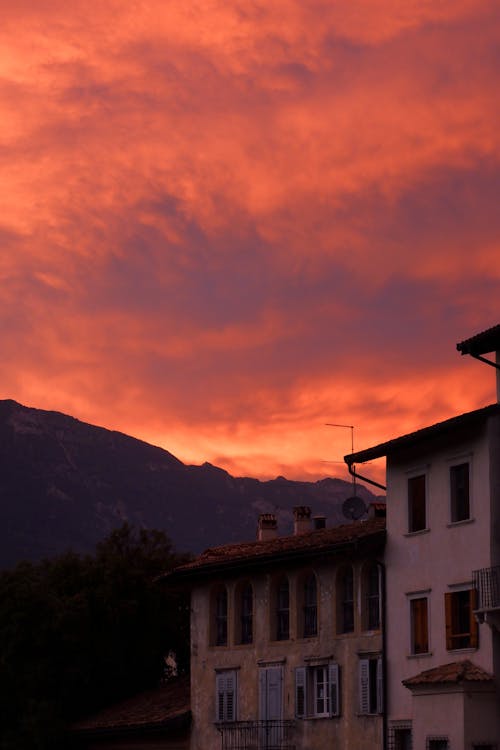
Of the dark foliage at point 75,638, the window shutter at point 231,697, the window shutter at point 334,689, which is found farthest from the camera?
the dark foliage at point 75,638

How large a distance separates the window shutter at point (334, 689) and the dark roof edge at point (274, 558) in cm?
375

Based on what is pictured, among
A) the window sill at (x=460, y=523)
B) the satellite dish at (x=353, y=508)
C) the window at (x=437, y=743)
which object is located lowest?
the window at (x=437, y=743)

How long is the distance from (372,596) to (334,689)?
3.43 m

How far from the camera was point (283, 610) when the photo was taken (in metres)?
52.5

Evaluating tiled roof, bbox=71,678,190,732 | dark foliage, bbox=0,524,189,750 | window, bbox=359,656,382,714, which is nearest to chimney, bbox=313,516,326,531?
tiled roof, bbox=71,678,190,732

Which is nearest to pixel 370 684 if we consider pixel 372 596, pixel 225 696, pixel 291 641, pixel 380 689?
pixel 380 689

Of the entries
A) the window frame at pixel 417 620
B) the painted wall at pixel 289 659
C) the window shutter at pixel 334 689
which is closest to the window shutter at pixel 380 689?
the painted wall at pixel 289 659

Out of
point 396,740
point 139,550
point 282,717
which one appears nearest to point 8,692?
point 139,550

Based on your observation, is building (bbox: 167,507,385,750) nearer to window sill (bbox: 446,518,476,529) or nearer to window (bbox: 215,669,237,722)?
window (bbox: 215,669,237,722)

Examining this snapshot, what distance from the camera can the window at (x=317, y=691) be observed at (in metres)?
48.7

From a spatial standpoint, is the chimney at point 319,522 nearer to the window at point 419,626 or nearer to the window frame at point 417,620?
the window frame at point 417,620

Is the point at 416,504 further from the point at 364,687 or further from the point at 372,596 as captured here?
the point at 364,687

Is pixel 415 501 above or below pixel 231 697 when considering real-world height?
above

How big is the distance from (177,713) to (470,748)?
19128mm
